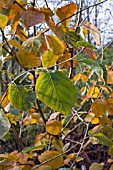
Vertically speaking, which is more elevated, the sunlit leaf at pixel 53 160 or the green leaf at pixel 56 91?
the green leaf at pixel 56 91

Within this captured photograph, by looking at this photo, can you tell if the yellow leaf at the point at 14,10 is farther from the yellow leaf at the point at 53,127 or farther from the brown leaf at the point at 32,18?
the yellow leaf at the point at 53,127

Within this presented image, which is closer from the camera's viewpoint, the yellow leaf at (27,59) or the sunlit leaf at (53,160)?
the yellow leaf at (27,59)

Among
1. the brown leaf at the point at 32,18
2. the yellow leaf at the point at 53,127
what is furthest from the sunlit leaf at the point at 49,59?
the yellow leaf at the point at 53,127

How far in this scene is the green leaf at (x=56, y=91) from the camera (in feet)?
1.56

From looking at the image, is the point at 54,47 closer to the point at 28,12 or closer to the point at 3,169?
the point at 28,12

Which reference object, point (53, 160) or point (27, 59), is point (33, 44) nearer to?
point (27, 59)

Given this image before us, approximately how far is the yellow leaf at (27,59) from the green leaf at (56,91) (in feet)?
0.37

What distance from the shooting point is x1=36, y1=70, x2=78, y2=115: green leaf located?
476 millimetres

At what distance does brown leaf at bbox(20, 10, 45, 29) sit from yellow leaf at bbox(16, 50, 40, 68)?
0.30 ft

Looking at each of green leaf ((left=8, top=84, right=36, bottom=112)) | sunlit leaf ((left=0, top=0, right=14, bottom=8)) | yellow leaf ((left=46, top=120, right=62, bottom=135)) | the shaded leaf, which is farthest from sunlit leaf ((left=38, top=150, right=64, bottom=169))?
sunlit leaf ((left=0, top=0, right=14, bottom=8))

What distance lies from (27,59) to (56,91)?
0.15 meters

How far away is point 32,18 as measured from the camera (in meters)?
0.52

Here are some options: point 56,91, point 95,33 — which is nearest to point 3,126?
point 56,91

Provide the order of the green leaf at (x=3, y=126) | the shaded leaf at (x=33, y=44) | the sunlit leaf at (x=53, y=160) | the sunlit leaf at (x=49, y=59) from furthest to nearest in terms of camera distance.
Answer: the sunlit leaf at (x=53, y=160)
the sunlit leaf at (x=49, y=59)
the shaded leaf at (x=33, y=44)
the green leaf at (x=3, y=126)
